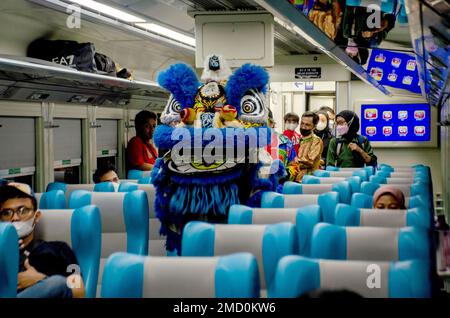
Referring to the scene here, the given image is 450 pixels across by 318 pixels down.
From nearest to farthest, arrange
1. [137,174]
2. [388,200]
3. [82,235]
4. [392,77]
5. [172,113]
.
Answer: [82,235]
[388,200]
[172,113]
[137,174]
[392,77]

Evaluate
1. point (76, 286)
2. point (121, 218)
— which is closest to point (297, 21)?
point (121, 218)

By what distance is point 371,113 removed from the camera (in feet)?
51.9

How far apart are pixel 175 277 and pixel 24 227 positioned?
5.03 feet

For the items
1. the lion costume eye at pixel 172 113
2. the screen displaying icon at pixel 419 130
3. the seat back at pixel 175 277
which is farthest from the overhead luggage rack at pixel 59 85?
the screen displaying icon at pixel 419 130

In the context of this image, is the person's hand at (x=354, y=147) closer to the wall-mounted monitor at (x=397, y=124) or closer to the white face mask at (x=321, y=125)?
the white face mask at (x=321, y=125)

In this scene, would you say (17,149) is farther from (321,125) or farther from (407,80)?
(407,80)

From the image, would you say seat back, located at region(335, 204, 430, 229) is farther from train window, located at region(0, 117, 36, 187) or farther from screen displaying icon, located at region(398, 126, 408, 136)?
screen displaying icon, located at region(398, 126, 408, 136)

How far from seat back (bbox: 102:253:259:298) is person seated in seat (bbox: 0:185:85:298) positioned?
487 millimetres

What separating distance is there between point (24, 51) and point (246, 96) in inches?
119

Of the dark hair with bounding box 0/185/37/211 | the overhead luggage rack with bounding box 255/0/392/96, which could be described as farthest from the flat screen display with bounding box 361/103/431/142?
the dark hair with bounding box 0/185/37/211
